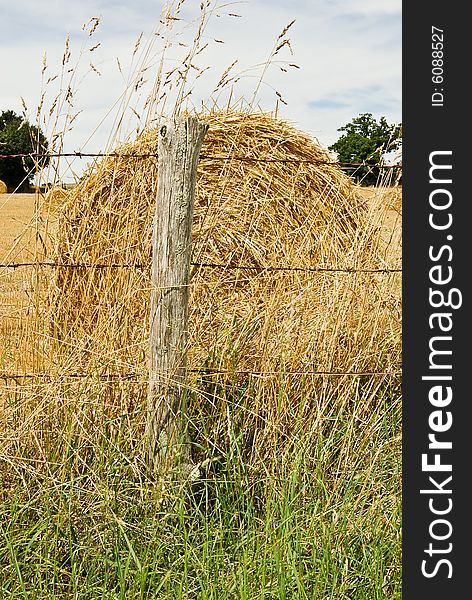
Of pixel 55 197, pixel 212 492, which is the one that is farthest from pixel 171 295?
pixel 55 197

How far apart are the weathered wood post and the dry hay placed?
0.11 m

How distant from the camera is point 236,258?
446cm

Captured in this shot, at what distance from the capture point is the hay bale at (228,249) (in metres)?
3.38

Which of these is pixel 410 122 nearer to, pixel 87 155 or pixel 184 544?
pixel 87 155

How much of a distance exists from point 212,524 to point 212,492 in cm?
22

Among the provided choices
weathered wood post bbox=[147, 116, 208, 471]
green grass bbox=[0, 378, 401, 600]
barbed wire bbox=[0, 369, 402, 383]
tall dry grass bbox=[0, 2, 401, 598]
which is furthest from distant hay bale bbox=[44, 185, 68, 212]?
green grass bbox=[0, 378, 401, 600]

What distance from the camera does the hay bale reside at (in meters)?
3.38

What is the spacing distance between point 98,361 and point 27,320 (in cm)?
51

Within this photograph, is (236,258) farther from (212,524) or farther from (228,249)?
(212,524)

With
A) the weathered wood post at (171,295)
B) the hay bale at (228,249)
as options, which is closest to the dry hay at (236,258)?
the hay bale at (228,249)

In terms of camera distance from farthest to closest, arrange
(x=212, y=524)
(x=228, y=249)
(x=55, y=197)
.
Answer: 1. (x=228, y=249)
2. (x=55, y=197)
3. (x=212, y=524)

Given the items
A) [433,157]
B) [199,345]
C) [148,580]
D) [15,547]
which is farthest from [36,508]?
[433,157]

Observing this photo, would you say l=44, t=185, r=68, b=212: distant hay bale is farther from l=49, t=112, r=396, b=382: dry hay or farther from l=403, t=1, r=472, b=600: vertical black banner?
l=403, t=1, r=472, b=600: vertical black banner

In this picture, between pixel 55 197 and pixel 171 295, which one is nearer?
pixel 171 295
